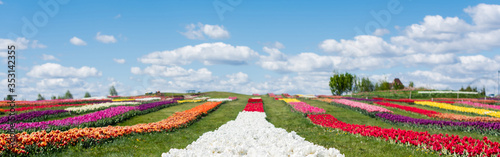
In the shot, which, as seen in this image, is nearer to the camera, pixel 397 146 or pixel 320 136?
pixel 397 146

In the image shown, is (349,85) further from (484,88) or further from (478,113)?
(478,113)

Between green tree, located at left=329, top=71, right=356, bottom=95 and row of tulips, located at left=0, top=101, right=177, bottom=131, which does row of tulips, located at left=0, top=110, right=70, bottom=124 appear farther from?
green tree, located at left=329, top=71, right=356, bottom=95

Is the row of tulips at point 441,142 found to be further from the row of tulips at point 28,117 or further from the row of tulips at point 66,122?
the row of tulips at point 28,117

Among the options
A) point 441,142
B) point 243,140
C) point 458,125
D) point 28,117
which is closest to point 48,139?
point 243,140

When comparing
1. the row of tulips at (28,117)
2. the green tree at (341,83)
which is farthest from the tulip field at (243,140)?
the green tree at (341,83)

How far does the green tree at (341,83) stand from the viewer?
64.8 meters

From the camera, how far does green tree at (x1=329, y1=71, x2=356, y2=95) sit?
213 feet

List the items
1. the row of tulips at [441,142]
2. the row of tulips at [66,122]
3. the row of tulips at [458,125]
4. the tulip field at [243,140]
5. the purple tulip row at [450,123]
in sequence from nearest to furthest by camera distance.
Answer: the tulip field at [243,140]
the row of tulips at [441,142]
the row of tulips at [66,122]
the row of tulips at [458,125]
the purple tulip row at [450,123]

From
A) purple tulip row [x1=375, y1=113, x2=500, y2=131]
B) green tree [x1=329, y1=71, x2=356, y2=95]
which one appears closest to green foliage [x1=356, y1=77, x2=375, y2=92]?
green tree [x1=329, y1=71, x2=356, y2=95]

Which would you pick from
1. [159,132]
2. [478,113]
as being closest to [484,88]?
[478,113]

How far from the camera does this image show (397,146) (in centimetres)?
1004

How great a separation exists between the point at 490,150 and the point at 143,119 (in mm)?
17435

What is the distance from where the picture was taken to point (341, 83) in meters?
64.9

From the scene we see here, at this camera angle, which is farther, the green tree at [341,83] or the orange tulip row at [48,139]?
the green tree at [341,83]
